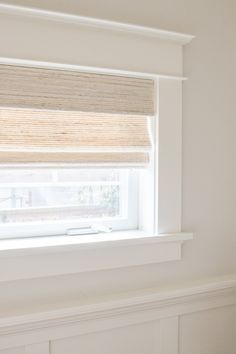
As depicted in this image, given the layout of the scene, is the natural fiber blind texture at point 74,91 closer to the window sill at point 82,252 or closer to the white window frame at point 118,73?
the white window frame at point 118,73

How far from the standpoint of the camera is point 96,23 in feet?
4.60

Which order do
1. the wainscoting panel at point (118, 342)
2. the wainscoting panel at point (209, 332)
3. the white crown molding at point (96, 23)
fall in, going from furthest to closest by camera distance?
the wainscoting panel at point (209, 332) → the wainscoting panel at point (118, 342) → the white crown molding at point (96, 23)

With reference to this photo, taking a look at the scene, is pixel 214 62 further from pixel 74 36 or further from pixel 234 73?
pixel 74 36

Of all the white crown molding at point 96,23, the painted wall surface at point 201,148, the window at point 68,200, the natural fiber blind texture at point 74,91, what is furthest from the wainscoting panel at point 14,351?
the white crown molding at point 96,23

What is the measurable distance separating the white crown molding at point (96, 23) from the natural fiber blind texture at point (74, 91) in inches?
7.0

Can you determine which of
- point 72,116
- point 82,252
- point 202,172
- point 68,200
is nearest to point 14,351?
point 82,252

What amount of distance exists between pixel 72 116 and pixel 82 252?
53cm

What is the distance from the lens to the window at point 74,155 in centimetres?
136

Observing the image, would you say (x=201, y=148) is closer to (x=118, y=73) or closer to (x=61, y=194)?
(x=118, y=73)

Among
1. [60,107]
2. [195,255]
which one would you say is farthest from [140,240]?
[60,107]

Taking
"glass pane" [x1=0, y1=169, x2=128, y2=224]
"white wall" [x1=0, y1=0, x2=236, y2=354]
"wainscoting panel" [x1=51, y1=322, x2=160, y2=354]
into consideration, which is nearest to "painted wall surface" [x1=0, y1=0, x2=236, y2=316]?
"white wall" [x1=0, y1=0, x2=236, y2=354]

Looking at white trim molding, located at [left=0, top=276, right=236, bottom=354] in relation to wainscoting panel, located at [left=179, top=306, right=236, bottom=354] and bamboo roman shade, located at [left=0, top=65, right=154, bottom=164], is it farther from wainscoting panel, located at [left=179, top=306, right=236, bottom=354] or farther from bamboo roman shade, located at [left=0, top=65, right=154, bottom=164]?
bamboo roman shade, located at [left=0, top=65, right=154, bottom=164]

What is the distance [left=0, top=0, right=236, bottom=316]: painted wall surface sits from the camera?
1.51m

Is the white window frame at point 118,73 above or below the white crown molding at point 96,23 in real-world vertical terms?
below
